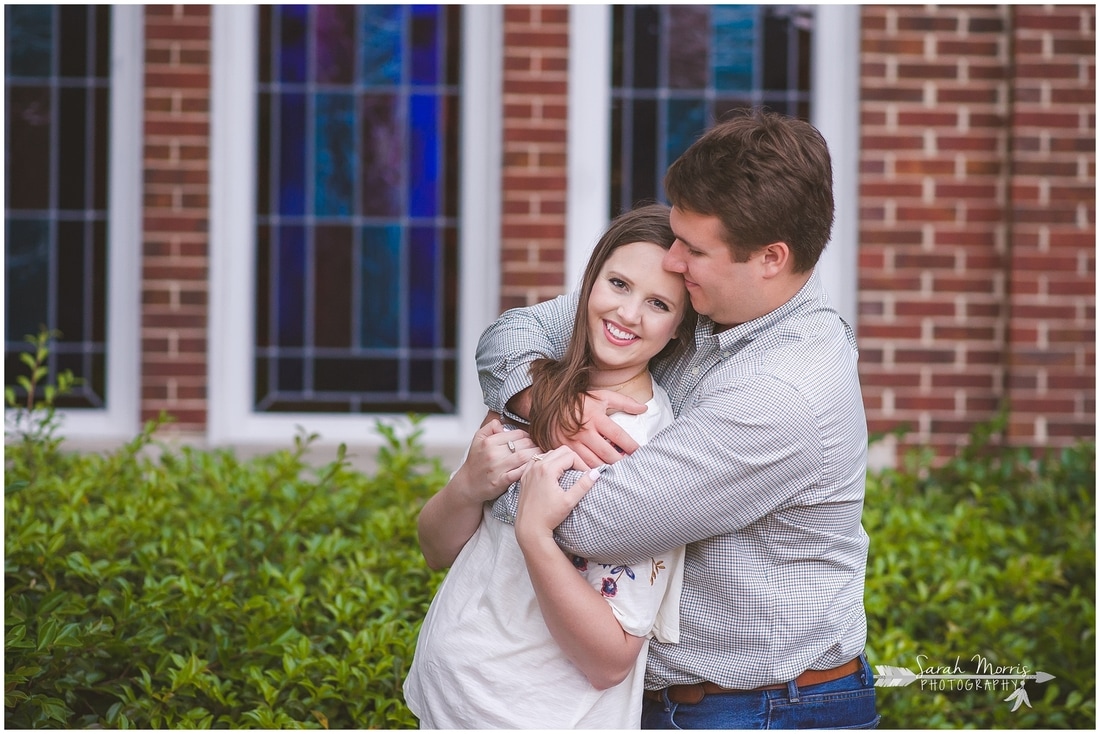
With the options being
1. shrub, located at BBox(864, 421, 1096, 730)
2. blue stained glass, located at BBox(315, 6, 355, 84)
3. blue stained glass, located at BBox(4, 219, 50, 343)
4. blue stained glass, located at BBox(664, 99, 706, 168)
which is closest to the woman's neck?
shrub, located at BBox(864, 421, 1096, 730)

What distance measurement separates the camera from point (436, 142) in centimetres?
523

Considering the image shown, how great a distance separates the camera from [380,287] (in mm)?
5234

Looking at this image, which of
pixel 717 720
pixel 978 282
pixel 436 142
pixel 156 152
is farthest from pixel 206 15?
pixel 717 720

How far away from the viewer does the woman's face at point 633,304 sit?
196 cm

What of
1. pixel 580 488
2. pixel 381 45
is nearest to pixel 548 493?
pixel 580 488

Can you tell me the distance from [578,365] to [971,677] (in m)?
1.76

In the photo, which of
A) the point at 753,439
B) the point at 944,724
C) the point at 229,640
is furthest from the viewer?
the point at 944,724

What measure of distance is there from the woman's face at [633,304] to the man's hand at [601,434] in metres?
0.07

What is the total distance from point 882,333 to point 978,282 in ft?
1.74

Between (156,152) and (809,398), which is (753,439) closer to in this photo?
(809,398)

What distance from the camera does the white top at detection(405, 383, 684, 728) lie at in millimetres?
1865

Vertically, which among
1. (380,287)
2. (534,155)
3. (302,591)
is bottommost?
(302,591)

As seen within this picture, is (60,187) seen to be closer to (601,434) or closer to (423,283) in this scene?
(423,283)

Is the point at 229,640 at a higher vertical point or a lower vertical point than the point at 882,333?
lower
